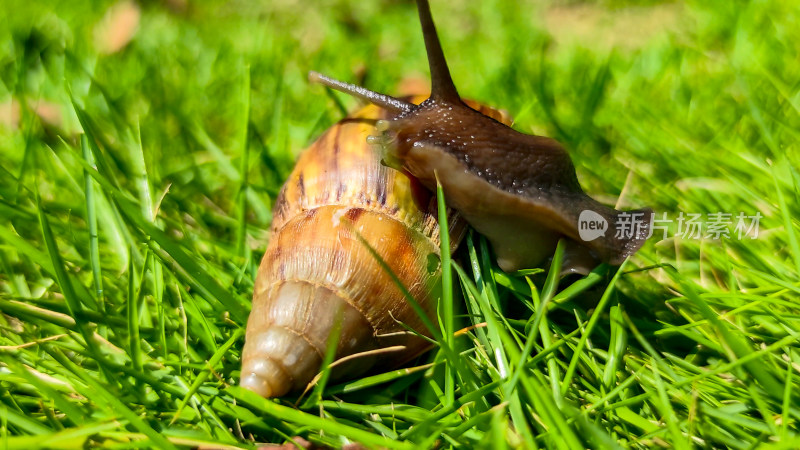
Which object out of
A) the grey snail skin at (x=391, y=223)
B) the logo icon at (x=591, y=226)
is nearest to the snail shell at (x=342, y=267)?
the grey snail skin at (x=391, y=223)

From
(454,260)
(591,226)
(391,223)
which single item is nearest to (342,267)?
(391,223)

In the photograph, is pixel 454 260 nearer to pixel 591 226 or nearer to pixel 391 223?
pixel 391 223

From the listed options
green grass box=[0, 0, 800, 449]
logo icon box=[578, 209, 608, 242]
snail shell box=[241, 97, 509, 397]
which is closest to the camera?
green grass box=[0, 0, 800, 449]

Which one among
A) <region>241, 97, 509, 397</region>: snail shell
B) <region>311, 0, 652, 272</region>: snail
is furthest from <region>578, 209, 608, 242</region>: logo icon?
<region>241, 97, 509, 397</region>: snail shell

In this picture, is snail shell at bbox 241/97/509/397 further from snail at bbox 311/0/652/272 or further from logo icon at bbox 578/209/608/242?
logo icon at bbox 578/209/608/242

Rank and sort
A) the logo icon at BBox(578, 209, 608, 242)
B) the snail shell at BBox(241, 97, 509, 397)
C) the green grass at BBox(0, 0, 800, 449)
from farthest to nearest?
1. the logo icon at BBox(578, 209, 608, 242)
2. the snail shell at BBox(241, 97, 509, 397)
3. the green grass at BBox(0, 0, 800, 449)

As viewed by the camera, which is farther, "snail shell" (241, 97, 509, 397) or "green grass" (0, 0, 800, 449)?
"snail shell" (241, 97, 509, 397)
